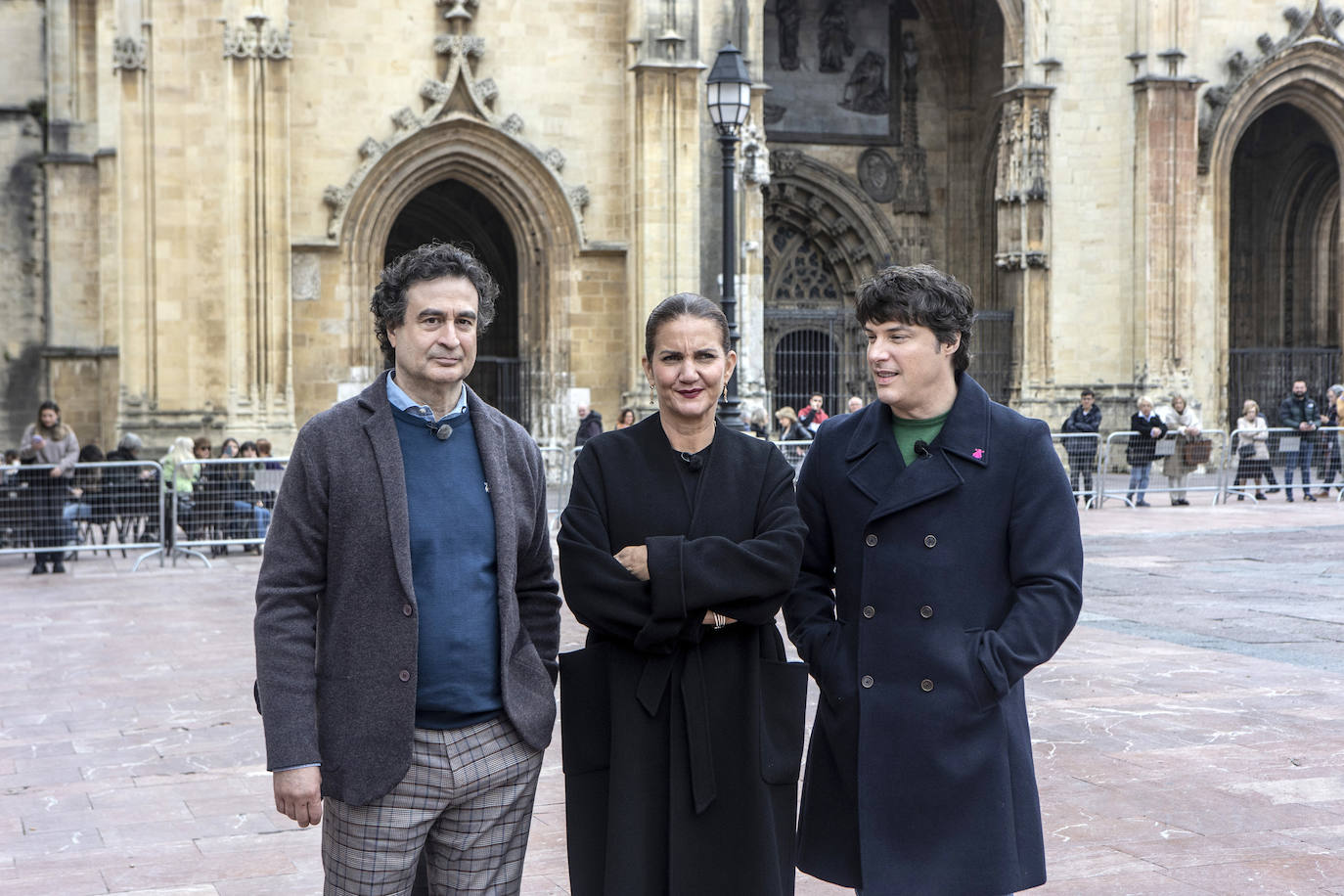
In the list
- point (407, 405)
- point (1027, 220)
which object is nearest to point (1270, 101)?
point (1027, 220)

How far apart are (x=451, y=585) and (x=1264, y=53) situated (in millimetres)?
23709

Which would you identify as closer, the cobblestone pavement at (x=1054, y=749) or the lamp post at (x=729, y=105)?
the cobblestone pavement at (x=1054, y=749)

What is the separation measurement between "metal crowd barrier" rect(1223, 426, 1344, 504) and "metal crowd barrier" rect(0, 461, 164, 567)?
12584 mm

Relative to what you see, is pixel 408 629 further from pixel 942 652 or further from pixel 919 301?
pixel 919 301

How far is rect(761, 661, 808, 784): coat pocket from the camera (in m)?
3.16

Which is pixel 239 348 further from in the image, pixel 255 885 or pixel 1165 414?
pixel 255 885

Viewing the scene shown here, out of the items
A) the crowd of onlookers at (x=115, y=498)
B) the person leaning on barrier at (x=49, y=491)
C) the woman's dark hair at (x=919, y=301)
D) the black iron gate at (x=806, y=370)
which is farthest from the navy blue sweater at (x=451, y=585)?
the black iron gate at (x=806, y=370)

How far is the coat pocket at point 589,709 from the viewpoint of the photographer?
3.21 metres

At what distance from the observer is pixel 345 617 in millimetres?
3115

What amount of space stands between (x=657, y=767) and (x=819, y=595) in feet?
1.76

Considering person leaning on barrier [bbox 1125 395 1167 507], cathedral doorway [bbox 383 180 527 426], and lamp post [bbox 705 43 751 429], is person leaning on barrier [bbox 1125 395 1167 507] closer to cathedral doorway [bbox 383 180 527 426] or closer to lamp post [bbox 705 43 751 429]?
lamp post [bbox 705 43 751 429]

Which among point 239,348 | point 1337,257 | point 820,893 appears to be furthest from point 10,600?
point 1337,257

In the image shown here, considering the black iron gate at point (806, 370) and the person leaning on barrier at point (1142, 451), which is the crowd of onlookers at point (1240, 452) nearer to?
the person leaning on barrier at point (1142, 451)

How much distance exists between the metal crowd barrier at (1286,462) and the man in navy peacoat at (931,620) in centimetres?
1702
